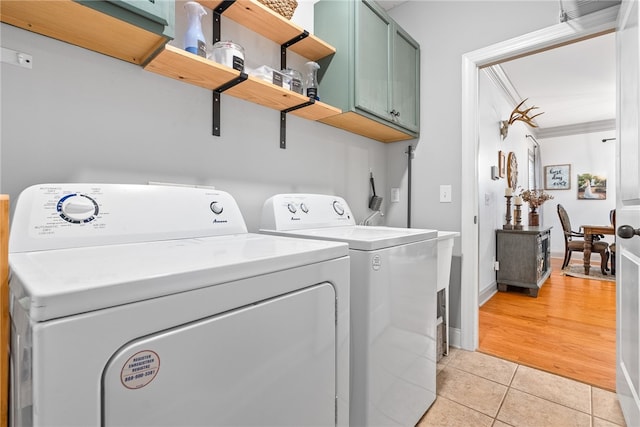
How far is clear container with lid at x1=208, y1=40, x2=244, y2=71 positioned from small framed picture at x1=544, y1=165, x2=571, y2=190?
715 centimetres

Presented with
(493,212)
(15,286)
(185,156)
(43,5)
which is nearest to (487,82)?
(493,212)

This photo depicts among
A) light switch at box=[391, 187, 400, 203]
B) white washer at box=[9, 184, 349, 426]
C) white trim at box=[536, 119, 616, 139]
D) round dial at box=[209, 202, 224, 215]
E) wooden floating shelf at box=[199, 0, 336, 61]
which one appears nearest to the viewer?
white washer at box=[9, 184, 349, 426]

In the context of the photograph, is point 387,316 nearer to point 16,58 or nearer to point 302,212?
point 302,212

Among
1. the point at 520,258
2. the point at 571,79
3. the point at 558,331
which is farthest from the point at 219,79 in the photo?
the point at 571,79

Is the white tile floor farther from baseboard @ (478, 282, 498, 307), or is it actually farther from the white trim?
the white trim

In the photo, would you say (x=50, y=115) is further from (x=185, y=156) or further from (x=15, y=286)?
(x=15, y=286)

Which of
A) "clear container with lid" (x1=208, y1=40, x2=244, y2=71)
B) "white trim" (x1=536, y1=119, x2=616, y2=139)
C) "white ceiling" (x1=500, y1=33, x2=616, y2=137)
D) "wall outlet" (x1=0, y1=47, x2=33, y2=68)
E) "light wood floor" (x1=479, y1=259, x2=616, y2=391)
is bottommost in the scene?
"light wood floor" (x1=479, y1=259, x2=616, y2=391)

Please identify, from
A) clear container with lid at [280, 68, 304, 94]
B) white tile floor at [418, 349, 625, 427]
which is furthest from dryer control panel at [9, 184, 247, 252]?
white tile floor at [418, 349, 625, 427]

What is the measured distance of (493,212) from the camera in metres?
3.75

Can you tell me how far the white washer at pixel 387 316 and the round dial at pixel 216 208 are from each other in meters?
0.30

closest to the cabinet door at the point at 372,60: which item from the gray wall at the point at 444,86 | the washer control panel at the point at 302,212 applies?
the gray wall at the point at 444,86

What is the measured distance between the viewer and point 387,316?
1168 mm

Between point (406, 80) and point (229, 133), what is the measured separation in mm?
1410

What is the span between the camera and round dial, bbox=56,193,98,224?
92cm
